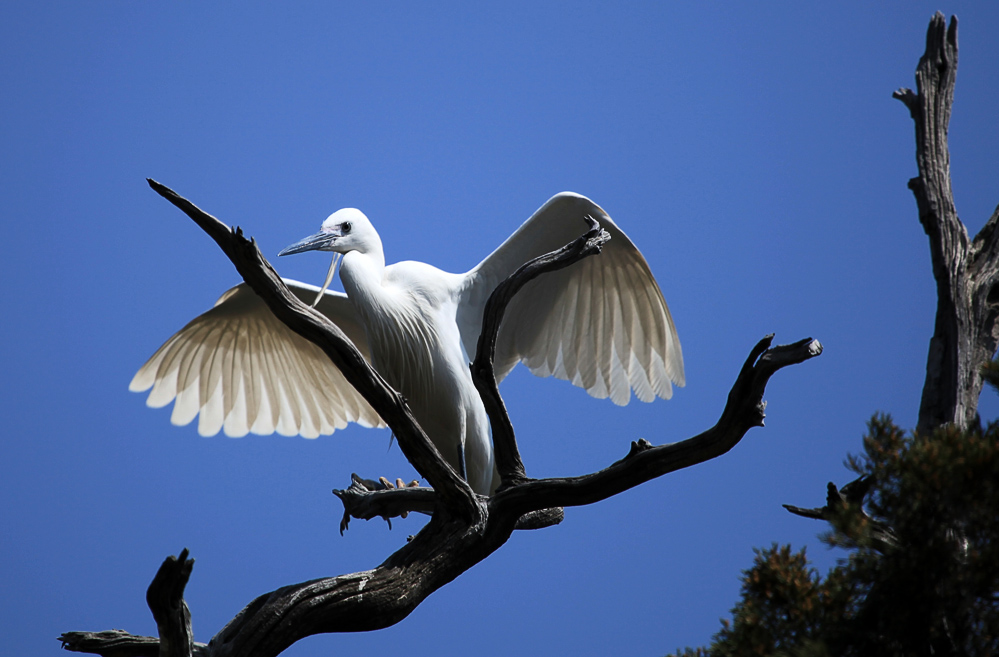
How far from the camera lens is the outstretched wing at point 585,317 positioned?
3.96 meters

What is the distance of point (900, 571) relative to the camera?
1.55 metres

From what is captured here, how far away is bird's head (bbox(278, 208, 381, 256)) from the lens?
371 cm

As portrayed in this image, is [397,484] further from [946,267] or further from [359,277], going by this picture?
[946,267]

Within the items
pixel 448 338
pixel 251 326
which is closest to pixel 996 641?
pixel 448 338

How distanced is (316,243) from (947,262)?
247 centimetres

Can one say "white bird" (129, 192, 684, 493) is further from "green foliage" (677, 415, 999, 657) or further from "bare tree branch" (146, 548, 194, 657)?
"green foliage" (677, 415, 999, 657)

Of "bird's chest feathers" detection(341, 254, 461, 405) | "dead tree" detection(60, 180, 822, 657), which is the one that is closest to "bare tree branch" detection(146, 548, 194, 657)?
"dead tree" detection(60, 180, 822, 657)

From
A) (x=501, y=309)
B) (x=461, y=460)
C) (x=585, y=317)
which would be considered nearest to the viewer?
(x=501, y=309)

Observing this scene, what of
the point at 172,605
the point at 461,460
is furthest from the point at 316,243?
Answer: the point at 172,605

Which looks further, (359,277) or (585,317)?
(585,317)

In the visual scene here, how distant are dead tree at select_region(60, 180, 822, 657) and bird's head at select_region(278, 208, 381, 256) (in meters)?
1.16

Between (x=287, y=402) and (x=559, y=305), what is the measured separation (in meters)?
1.61

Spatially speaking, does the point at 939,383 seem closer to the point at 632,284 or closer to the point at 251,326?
the point at 632,284

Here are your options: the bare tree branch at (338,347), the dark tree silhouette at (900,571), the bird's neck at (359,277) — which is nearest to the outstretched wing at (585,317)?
the bird's neck at (359,277)
